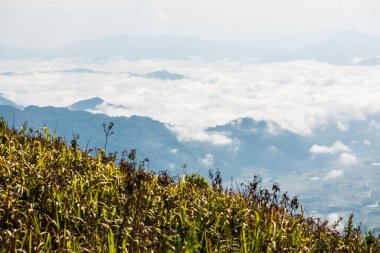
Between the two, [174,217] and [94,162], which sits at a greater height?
[94,162]

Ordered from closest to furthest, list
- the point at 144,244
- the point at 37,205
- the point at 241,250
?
the point at 144,244
the point at 241,250
the point at 37,205

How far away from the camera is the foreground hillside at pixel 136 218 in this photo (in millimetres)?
6918

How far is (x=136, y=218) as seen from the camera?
7.54 meters

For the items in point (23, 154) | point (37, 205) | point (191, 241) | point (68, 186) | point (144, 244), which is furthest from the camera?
point (23, 154)

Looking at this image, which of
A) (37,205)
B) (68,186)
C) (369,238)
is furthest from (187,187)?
(369,238)

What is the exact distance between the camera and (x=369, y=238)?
302 inches

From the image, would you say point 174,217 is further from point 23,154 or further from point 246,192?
point 23,154

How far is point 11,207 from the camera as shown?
7.75 m

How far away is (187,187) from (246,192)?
61.5 inches

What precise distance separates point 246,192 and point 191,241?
4445 mm

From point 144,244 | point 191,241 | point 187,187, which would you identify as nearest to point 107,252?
point 144,244

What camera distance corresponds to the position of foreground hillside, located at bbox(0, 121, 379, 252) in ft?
22.7

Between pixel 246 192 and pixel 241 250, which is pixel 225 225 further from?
pixel 246 192

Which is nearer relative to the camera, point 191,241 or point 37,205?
point 191,241
